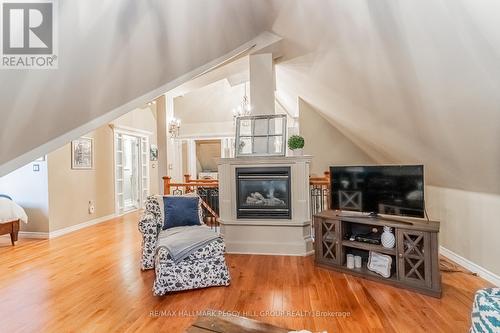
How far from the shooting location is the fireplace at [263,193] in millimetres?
4137

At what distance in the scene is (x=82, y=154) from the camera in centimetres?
603

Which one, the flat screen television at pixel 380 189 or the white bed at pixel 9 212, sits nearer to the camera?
the flat screen television at pixel 380 189

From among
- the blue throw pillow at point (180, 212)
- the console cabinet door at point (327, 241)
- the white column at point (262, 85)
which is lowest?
the console cabinet door at point (327, 241)

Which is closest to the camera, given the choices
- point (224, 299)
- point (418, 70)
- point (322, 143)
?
point (418, 70)

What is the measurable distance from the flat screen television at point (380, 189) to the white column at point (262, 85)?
1.57 m

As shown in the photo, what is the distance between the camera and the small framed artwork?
5.76m

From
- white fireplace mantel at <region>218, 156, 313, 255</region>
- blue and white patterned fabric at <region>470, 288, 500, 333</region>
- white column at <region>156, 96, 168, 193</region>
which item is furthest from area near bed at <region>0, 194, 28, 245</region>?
blue and white patterned fabric at <region>470, 288, 500, 333</region>

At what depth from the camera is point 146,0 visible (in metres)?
1.91

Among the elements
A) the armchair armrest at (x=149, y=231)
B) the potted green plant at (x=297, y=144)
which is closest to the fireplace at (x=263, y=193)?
the potted green plant at (x=297, y=144)

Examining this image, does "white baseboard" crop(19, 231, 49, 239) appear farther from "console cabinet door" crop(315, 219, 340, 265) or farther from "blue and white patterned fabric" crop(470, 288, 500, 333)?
"blue and white patterned fabric" crop(470, 288, 500, 333)

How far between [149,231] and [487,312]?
3.07 m

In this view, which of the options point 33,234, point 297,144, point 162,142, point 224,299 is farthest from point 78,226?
point 297,144

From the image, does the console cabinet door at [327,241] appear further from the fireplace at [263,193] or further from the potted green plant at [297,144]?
the potted green plant at [297,144]

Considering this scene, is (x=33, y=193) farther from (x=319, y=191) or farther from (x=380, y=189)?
(x=380, y=189)
